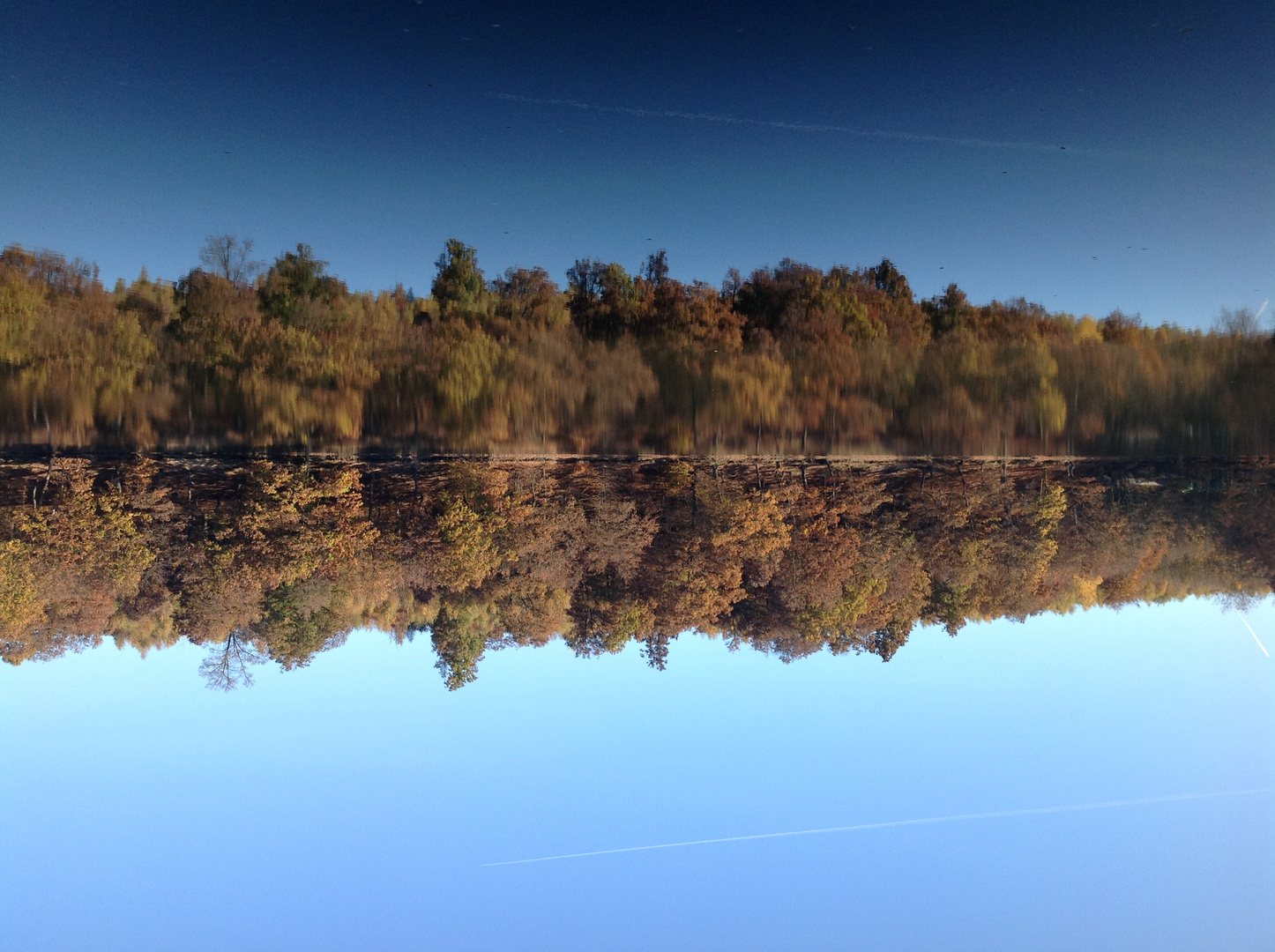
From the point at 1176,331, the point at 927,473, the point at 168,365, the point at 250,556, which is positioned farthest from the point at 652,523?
the point at 1176,331

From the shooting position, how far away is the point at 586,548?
18578mm

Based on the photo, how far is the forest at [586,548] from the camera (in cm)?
1706

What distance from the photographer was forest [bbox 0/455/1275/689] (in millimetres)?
17062

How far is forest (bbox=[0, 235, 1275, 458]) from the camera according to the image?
58.0 ft

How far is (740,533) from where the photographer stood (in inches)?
697

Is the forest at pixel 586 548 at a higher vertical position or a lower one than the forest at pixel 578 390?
lower

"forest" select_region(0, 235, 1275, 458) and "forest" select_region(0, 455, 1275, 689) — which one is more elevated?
"forest" select_region(0, 235, 1275, 458)

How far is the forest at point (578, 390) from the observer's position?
1767 cm

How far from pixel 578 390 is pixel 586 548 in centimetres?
419

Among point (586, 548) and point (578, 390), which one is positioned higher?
point (578, 390)

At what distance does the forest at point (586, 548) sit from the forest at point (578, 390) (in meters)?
0.71

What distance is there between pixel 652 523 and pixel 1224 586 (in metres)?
15.4

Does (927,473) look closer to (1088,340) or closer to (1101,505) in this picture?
(1101,505)

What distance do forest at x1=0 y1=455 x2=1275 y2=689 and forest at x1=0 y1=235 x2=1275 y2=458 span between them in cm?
71
